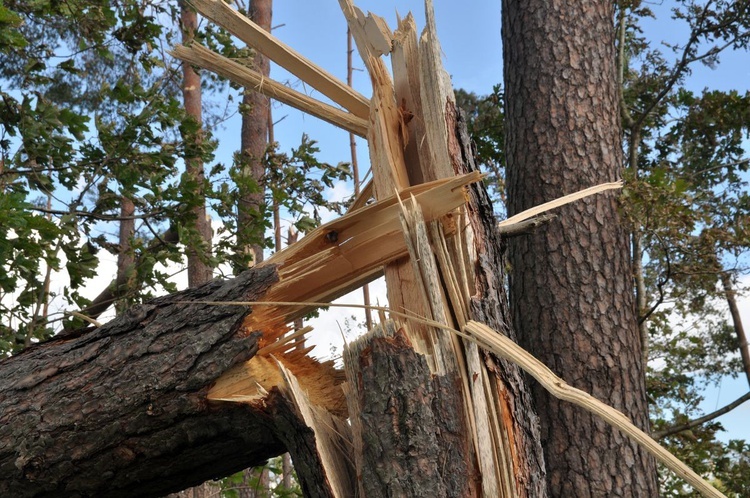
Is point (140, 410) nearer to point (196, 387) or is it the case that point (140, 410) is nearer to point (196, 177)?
point (196, 387)

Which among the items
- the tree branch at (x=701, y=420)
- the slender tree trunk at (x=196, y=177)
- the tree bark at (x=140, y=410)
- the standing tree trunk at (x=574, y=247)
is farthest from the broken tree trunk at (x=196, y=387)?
the tree branch at (x=701, y=420)

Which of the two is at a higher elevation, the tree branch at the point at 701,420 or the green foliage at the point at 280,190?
the green foliage at the point at 280,190

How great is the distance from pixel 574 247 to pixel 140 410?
1995 millimetres

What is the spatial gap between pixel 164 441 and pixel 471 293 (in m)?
0.87

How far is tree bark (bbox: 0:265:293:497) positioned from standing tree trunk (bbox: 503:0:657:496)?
4.85 feet

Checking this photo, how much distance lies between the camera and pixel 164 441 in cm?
171

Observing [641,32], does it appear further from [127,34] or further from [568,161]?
[127,34]

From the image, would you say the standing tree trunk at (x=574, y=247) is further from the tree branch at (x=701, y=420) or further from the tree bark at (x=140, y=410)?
the tree bark at (x=140, y=410)

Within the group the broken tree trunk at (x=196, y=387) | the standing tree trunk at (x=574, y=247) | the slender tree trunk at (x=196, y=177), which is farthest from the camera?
the slender tree trunk at (x=196, y=177)

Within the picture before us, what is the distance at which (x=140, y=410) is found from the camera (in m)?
1.68

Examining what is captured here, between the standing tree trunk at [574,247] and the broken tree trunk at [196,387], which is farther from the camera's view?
the standing tree trunk at [574,247]

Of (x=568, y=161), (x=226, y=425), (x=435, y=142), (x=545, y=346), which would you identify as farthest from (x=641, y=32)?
(x=226, y=425)

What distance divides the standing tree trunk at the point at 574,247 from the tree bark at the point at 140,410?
1.48m

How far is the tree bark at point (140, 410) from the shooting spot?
5.40 ft
